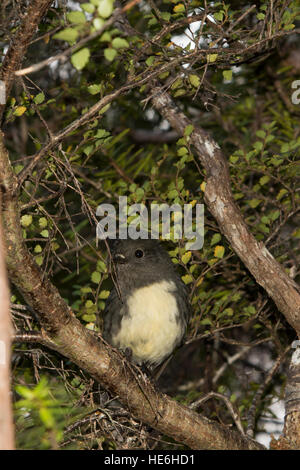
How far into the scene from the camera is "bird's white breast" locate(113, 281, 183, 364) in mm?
3320

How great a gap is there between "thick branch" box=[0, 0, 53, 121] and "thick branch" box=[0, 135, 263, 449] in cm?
23

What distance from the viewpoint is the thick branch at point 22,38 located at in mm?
1894

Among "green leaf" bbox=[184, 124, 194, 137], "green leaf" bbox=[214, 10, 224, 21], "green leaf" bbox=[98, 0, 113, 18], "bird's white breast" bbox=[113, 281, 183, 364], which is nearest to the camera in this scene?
"green leaf" bbox=[98, 0, 113, 18]

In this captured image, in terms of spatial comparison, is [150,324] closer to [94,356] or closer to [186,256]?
[186,256]

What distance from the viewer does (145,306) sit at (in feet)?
11.0

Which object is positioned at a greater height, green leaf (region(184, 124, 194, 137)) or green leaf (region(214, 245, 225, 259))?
green leaf (region(184, 124, 194, 137))

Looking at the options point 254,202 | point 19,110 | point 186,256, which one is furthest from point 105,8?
point 254,202

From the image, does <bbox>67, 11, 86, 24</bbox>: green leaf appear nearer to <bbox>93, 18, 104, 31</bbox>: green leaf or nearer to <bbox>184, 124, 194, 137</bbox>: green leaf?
<bbox>93, 18, 104, 31</bbox>: green leaf

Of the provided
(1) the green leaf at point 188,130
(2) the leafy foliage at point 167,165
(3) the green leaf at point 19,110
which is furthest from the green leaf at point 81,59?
(1) the green leaf at point 188,130

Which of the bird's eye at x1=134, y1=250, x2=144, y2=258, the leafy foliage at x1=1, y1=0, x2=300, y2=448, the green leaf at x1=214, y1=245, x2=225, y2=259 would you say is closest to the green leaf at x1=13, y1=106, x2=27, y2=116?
the leafy foliage at x1=1, y1=0, x2=300, y2=448

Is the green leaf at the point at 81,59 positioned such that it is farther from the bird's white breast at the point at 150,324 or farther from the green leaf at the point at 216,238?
the bird's white breast at the point at 150,324

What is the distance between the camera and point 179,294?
3469 millimetres

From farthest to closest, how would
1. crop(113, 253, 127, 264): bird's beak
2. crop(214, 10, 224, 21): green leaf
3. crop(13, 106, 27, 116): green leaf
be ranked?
crop(113, 253, 127, 264): bird's beak
crop(214, 10, 224, 21): green leaf
crop(13, 106, 27, 116): green leaf
